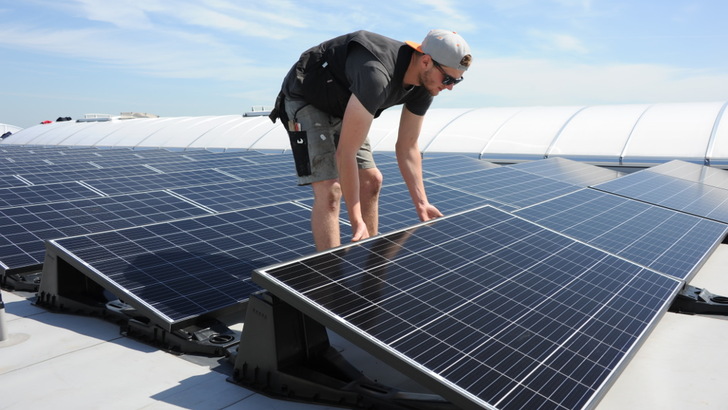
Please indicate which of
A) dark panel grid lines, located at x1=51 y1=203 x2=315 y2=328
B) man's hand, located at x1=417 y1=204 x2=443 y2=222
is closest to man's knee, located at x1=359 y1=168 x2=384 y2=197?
man's hand, located at x1=417 y1=204 x2=443 y2=222

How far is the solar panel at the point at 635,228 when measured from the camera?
205 inches

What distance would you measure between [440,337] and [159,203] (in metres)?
5.47

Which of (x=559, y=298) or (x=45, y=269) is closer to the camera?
(x=559, y=298)

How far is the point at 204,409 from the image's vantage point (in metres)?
2.98

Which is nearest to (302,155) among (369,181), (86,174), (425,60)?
(369,181)

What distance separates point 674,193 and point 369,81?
7.50 m

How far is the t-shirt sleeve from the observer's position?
360cm

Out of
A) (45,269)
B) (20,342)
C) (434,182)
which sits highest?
(434,182)

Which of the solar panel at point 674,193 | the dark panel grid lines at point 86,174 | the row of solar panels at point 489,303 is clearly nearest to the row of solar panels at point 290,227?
the solar panel at point 674,193

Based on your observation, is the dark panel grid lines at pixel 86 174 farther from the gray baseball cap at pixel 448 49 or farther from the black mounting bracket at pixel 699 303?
the black mounting bracket at pixel 699 303

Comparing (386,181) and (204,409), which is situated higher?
(386,181)

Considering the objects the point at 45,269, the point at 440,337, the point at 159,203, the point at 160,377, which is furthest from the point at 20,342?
the point at 159,203

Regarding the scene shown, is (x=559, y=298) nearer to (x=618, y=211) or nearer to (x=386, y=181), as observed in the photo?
(x=618, y=211)

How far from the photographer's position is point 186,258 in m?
4.57
